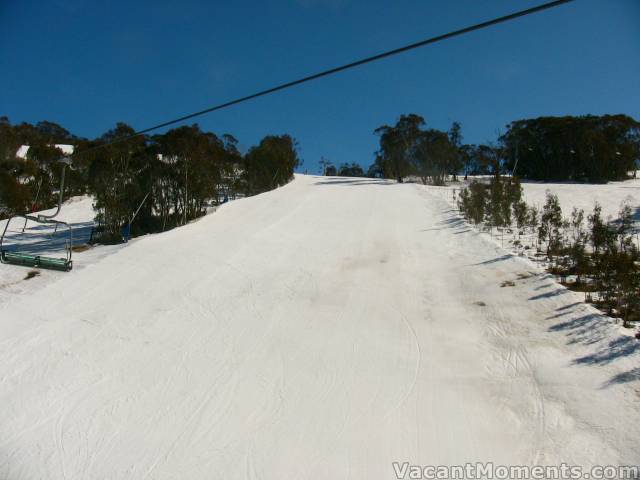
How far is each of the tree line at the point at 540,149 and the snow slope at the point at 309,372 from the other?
31.2 meters

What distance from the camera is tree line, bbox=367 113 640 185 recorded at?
43.0 meters

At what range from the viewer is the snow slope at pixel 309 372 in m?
5.86

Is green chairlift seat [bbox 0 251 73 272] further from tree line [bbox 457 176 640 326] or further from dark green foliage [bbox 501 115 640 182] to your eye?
dark green foliage [bbox 501 115 640 182]

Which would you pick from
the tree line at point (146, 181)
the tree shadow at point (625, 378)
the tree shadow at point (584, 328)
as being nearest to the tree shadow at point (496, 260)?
the tree shadow at point (584, 328)

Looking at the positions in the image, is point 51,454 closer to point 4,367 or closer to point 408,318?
point 4,367

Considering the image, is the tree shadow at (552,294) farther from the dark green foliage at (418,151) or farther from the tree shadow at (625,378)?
the dark green foliage at (418,151)

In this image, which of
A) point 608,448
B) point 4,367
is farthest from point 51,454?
point 608,448

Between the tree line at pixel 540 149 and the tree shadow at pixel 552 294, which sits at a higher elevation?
the tree line at pixel 540 149

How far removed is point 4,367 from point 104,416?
3.12 m

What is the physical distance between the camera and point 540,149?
5041 centimetres

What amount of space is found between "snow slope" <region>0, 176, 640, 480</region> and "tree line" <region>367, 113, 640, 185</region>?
103ft

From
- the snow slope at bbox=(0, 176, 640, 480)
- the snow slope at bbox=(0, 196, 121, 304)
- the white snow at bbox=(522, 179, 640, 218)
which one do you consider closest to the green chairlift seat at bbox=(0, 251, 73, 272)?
the snow slope at bbox=(0, 196, 121, 304)

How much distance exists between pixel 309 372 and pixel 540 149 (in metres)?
51.9

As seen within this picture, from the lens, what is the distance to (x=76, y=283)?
42.3 feet
